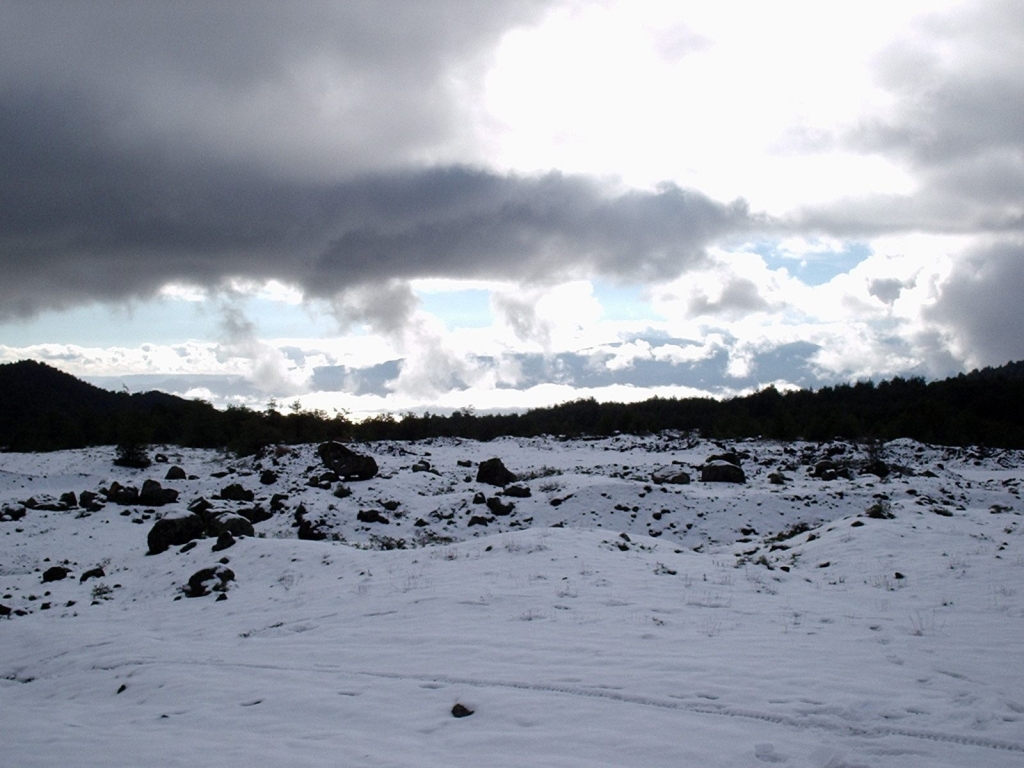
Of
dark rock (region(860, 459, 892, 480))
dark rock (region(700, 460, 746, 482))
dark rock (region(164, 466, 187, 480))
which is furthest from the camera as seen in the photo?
dark rock (region(164, 466, 187, 480))

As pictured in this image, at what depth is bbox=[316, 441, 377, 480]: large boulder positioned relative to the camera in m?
28.9

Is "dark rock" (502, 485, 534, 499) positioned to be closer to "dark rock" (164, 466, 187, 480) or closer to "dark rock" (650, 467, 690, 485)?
"dark rock" (650, 467, 690, 485)

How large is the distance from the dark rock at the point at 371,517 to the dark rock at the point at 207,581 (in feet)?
25.9

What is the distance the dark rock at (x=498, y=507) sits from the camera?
953 inches

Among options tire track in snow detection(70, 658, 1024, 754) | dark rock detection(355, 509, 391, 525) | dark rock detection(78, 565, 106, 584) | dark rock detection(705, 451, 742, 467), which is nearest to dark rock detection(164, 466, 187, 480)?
dark rock detection(355, 509, 391, 525)

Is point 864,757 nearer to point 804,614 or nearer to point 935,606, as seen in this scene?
point 804,614

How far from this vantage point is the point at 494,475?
29125 mm

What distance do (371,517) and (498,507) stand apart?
4.21m

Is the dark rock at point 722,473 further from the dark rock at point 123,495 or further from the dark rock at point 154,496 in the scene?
the dark rock at point 123,495

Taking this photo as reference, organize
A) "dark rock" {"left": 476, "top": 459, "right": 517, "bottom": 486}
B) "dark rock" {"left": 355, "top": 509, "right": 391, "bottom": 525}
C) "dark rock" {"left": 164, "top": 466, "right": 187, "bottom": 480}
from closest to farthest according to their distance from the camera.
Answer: "dark rock" {"left": 355, "top": 509, "right": 391, "bottom": 525}, "dark rock" {"left": 476, "top": 459, "right": 517, "bottom": 486}, "dark rock" {"left": 164, "top": 466, "right": 187, "bottom": 480}

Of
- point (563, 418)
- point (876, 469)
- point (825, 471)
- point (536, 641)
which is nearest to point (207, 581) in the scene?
point (536, 641)

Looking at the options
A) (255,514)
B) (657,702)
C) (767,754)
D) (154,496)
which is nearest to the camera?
(767,754)

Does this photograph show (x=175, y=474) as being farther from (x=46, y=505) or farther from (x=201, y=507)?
(x=201, y=507)

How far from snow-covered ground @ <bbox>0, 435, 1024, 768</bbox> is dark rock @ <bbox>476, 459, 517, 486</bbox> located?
16.2 ft
